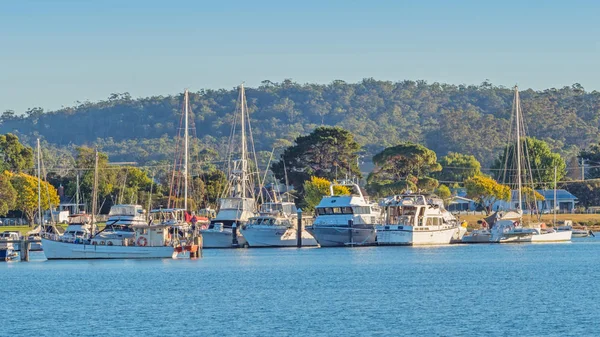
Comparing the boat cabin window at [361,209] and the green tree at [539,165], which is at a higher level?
the green tree at [539,165]

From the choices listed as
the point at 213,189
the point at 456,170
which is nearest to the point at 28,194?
the point at 213,189

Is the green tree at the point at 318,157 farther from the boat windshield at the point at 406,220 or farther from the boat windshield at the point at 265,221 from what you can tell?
the boat windshield at the point at 406,220

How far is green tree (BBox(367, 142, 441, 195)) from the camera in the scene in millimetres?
141250

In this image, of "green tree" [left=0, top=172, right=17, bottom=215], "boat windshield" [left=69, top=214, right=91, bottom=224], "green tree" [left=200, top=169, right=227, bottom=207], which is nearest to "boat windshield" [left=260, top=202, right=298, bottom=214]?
"boat windshield" [left=69, top=214, right=91, bottom=224]

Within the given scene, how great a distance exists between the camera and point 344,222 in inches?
4301

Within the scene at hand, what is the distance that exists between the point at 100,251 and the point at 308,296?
2968 centimetres

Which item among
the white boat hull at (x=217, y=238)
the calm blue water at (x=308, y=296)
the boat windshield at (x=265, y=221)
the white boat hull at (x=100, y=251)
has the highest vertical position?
the boat windshield at (x=265, y=221)

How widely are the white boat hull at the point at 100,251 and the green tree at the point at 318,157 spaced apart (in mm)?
54881

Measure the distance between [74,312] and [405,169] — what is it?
9161 centimetres

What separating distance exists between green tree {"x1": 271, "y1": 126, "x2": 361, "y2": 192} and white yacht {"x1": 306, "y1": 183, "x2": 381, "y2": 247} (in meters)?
32.1

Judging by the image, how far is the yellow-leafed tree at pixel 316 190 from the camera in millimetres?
136125

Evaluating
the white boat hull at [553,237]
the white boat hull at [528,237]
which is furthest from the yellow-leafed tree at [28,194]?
the white boat hull at [553,237]

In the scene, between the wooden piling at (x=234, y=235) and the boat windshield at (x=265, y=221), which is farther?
the wooden piling at (x=234, y=235)

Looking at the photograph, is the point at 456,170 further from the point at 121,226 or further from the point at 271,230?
the point at 121,226
